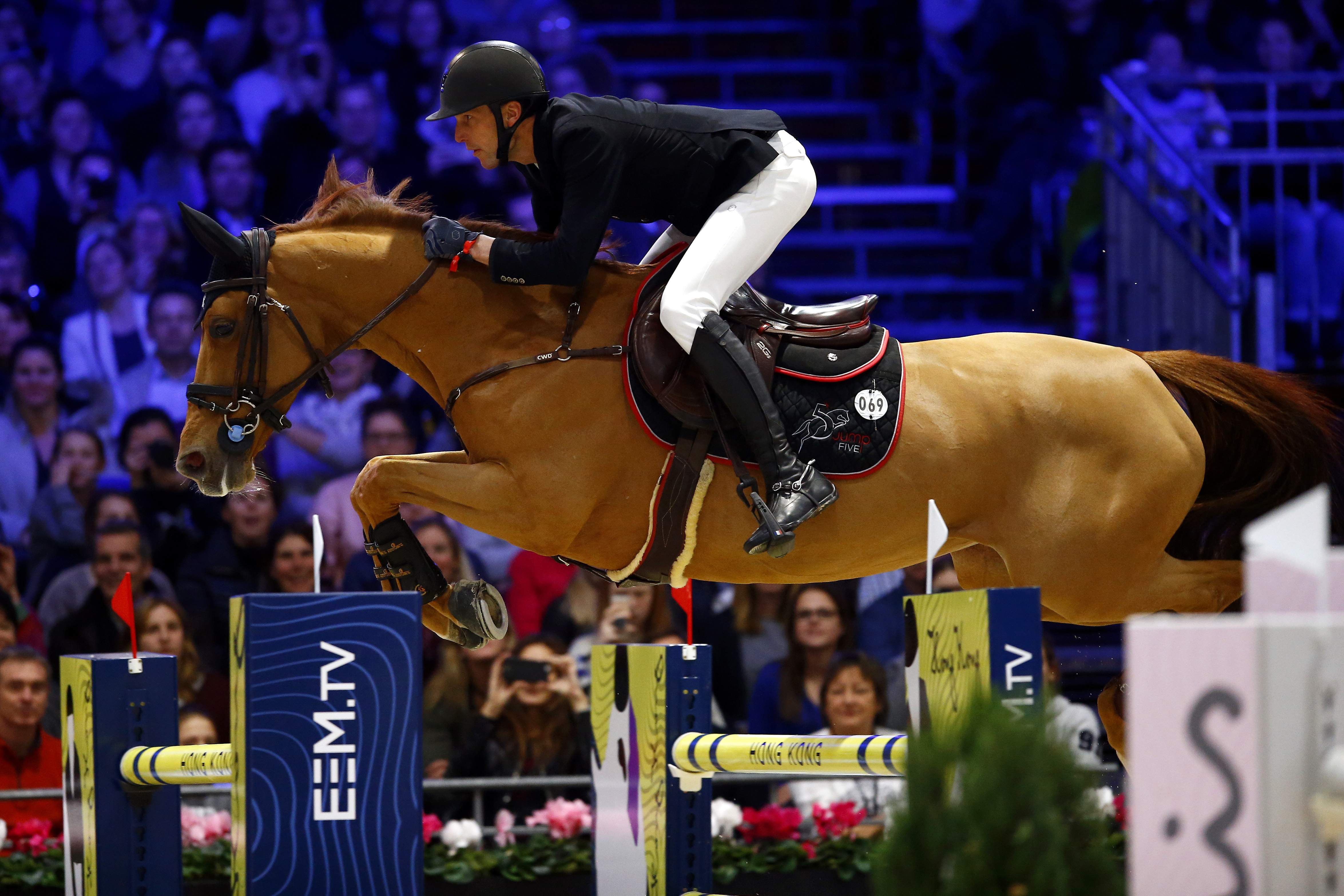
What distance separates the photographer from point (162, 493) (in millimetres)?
6445

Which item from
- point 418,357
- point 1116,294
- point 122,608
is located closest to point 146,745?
point 122,608

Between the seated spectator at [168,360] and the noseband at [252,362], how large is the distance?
11.2 ft

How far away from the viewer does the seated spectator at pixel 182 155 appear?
Result: 25.3ft

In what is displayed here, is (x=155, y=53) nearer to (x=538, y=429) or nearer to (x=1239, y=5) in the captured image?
(x=538, y=429)

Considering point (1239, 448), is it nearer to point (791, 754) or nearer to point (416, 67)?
point (791, 754)

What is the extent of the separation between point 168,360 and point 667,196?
13.5ft

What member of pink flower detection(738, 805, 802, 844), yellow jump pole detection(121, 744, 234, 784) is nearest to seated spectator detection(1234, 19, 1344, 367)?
pink flower detection(738, 805, 802, 844)

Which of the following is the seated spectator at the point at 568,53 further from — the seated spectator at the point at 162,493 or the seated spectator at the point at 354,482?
the seated spectator at the point at 162,493

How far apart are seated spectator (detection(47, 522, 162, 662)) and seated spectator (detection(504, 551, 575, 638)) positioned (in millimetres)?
1600

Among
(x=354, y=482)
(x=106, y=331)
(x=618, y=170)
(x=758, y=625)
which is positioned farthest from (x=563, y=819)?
(x=106, y=331)

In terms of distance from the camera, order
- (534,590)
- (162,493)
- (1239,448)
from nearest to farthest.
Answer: (1239,448) → (534,590) → (162,493)

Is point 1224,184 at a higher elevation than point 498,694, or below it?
higher

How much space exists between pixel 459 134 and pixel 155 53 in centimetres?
542

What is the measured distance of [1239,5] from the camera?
29.7 ft
